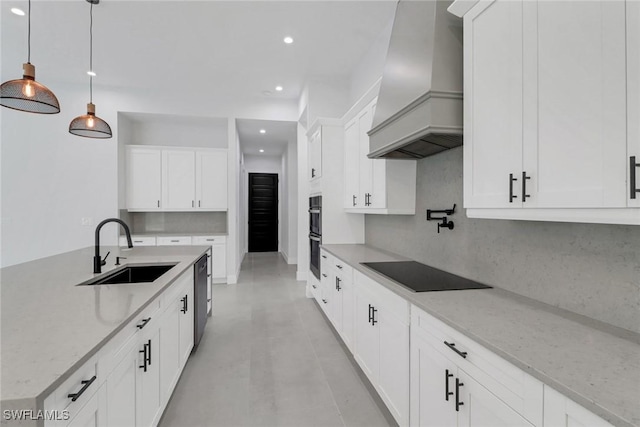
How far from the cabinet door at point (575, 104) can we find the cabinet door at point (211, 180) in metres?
5.10

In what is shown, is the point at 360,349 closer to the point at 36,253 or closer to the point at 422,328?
the point at 422,328

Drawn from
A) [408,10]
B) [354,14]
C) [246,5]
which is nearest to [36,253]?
[246,5]

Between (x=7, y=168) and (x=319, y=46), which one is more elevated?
(x=319, y=46)

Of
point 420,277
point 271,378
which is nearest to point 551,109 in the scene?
point 420,277

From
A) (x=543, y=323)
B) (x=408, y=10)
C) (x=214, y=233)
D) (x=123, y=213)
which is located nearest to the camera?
(x=543, y=323)

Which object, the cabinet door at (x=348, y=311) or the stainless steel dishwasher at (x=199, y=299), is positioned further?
the stainless steel dishwasher at (x=199, y=299)

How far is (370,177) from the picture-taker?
9.62ft

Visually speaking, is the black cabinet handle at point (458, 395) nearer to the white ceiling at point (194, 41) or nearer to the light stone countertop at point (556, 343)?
the light stone countertop at point (556, 343)

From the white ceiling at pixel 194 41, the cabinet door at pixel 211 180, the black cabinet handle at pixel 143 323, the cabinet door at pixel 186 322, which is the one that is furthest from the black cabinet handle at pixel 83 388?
the cabinet door at pixel 211 180

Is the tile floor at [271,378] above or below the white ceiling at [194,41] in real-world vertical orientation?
below

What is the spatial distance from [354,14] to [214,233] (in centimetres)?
431

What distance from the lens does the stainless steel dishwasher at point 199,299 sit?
2696 mm

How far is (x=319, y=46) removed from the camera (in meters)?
3.79

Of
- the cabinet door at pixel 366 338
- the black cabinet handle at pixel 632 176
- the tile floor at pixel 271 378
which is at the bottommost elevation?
the tile floor at pixel 271 378
